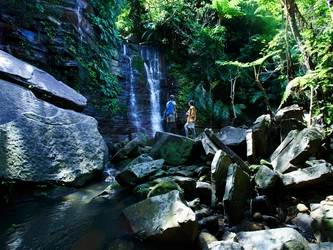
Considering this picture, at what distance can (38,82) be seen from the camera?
6.28 meters

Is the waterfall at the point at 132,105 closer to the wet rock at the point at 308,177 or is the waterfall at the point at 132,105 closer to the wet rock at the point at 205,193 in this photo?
the wet rock at the point at 205,193

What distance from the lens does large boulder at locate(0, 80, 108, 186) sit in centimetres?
436

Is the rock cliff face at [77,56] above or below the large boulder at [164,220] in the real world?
above

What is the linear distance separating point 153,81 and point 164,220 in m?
12.1

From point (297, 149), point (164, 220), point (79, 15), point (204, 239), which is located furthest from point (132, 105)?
point (204, 239)

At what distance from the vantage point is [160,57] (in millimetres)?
15883

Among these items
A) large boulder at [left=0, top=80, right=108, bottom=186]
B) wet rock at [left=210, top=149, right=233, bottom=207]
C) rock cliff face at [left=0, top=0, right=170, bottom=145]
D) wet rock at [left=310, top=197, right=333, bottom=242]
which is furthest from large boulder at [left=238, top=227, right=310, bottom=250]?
rock cliff face at [left=0, top=0, right=170, bottom=145]

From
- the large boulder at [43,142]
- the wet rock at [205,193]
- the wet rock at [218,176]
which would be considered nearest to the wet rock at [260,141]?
the wet rock at [218,176]

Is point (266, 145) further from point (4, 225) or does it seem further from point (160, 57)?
point (160, 57)

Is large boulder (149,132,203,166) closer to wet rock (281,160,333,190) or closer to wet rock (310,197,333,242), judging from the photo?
wet rock (281,160,333,190)

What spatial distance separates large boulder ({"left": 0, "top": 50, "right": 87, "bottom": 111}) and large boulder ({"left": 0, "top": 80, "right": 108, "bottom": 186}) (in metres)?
0.41

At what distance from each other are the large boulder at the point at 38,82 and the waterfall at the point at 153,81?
234 inches

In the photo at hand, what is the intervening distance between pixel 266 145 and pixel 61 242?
504cm

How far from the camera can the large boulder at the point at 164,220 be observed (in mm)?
2750
